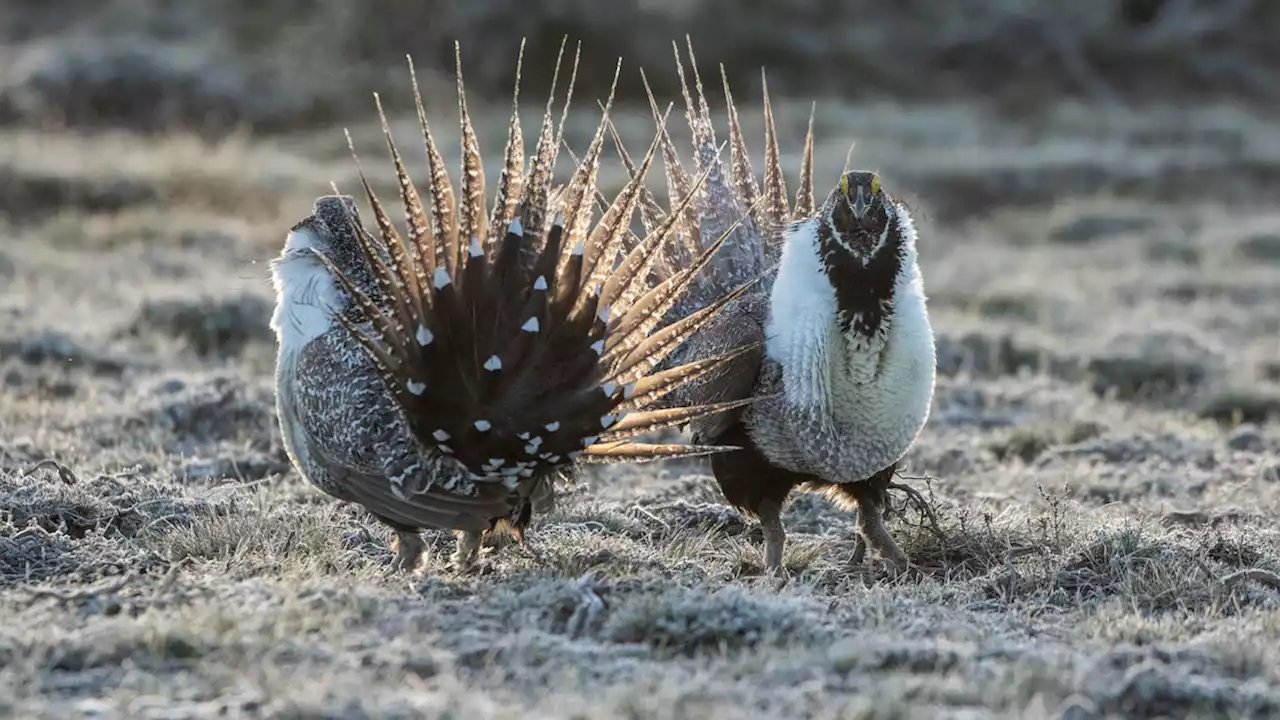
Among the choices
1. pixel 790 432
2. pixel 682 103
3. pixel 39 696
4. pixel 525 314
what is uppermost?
pixel 682 103

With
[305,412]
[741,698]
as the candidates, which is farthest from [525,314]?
[741,698]

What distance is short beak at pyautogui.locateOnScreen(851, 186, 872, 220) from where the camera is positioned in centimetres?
454

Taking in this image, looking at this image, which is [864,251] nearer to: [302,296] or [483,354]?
[483,354]

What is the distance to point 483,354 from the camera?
4.21 metres

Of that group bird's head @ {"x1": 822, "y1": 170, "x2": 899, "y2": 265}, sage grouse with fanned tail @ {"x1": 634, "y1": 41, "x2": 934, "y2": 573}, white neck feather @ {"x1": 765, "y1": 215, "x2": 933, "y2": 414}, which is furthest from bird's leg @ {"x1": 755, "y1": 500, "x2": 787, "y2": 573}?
bird's head @ {"x1": 822, "y1": 170, "x2": 899, "y2": 265}

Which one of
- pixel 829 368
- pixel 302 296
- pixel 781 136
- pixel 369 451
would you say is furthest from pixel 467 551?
pixel 781 136

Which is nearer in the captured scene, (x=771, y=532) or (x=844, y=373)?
(x=844, y=373)

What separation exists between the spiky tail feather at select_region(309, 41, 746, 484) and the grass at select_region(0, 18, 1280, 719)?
40cm

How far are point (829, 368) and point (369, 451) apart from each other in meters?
1.28

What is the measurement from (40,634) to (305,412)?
1.10 meters

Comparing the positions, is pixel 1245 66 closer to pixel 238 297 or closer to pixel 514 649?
pixel 238 297

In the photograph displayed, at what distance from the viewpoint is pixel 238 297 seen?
9.36 meters

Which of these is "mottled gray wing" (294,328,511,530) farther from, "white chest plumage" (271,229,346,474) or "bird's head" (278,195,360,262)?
"bird's head" (278,195,360,262)

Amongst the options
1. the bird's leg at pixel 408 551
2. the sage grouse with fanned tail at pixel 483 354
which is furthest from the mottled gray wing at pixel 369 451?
the bird's leg at pixel 408 551
